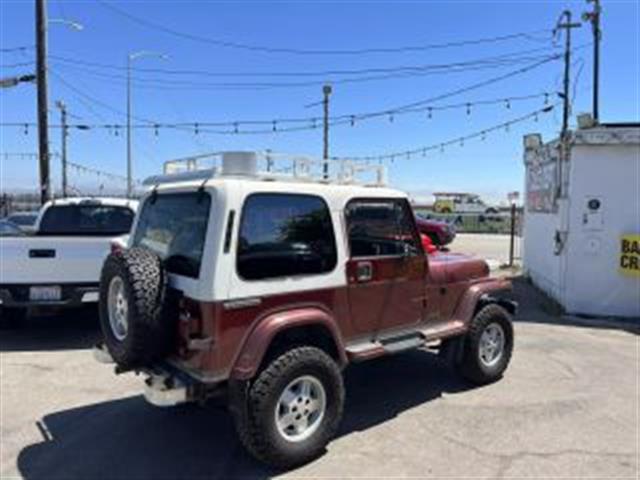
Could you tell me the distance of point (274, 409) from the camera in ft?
15.7

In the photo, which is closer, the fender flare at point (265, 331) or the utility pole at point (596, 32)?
the fender flare at point (265, 331)

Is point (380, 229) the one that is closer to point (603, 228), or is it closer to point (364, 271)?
point (364, 271)

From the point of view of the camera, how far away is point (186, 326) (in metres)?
4.78

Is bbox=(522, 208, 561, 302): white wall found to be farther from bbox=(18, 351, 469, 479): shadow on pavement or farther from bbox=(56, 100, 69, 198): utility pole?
bbox=(56, 100, 69, 198): utility pole

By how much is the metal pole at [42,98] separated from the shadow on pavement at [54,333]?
341 inches

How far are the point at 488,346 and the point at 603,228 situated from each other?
5230 millimetres

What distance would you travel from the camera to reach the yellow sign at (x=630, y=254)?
431 inches

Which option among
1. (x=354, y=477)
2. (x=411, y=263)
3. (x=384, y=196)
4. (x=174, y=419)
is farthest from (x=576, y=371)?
(x=174, y=419)

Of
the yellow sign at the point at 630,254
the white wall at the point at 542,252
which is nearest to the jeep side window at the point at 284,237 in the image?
the yellow sign at the point at 630,254

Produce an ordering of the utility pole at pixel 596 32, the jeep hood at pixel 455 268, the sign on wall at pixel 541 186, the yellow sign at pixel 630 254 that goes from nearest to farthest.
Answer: the jeep hood at pixel 455 268 → the yellow sign at pixel 630 254 → the sign on wall at pixel 541 186 → the utility pole at pixel 596 32

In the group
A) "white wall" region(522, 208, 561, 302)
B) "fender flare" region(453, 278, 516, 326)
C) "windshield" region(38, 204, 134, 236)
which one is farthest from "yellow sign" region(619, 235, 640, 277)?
"windshield" region(38, 204, 134, 236)

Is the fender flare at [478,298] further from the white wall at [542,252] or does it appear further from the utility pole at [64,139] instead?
the utility pole at [64,139]

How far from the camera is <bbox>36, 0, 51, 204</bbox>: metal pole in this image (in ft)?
59.2

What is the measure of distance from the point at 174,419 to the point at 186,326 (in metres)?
1.50
